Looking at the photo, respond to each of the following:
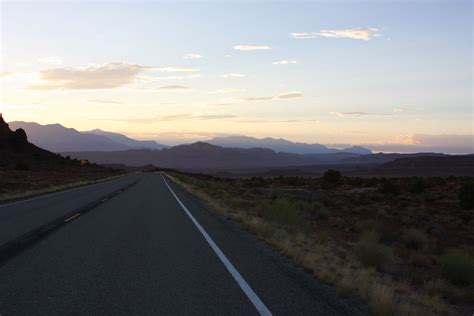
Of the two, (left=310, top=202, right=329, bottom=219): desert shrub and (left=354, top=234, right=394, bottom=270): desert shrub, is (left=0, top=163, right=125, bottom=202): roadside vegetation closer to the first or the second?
(left=310, top=202, right=329, bottom=219): desert shrub

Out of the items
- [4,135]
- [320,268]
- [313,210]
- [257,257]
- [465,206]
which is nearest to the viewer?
[320,268]

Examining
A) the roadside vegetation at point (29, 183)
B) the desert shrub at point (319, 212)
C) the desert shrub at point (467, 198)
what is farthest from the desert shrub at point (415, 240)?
the roadside vegetation at point (29, 183)

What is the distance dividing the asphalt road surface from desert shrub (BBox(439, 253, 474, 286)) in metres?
4.10

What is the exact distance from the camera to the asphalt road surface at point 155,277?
5934mm

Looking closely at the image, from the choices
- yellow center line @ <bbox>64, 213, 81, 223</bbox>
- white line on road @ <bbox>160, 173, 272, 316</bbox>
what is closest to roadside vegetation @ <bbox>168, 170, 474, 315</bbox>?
white line on road @ <bbox>160, 173, 272, 316</bbox>

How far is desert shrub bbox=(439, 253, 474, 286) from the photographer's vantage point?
35.3 feet

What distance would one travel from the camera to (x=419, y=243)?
1759 cm

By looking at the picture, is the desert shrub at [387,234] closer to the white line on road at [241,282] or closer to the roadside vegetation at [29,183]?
the white line on road at [241,282]

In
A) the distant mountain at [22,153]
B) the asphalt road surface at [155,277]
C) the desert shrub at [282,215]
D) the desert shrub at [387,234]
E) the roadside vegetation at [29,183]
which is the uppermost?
the distant mountain at [22,153]

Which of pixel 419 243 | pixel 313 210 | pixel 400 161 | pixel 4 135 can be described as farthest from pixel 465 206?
pixel 400 161

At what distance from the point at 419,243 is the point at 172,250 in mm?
10997

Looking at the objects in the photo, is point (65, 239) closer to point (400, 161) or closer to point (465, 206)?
point (465, 206)

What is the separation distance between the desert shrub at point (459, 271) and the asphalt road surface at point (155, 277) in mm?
4096

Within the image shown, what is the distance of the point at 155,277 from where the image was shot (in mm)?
7508
